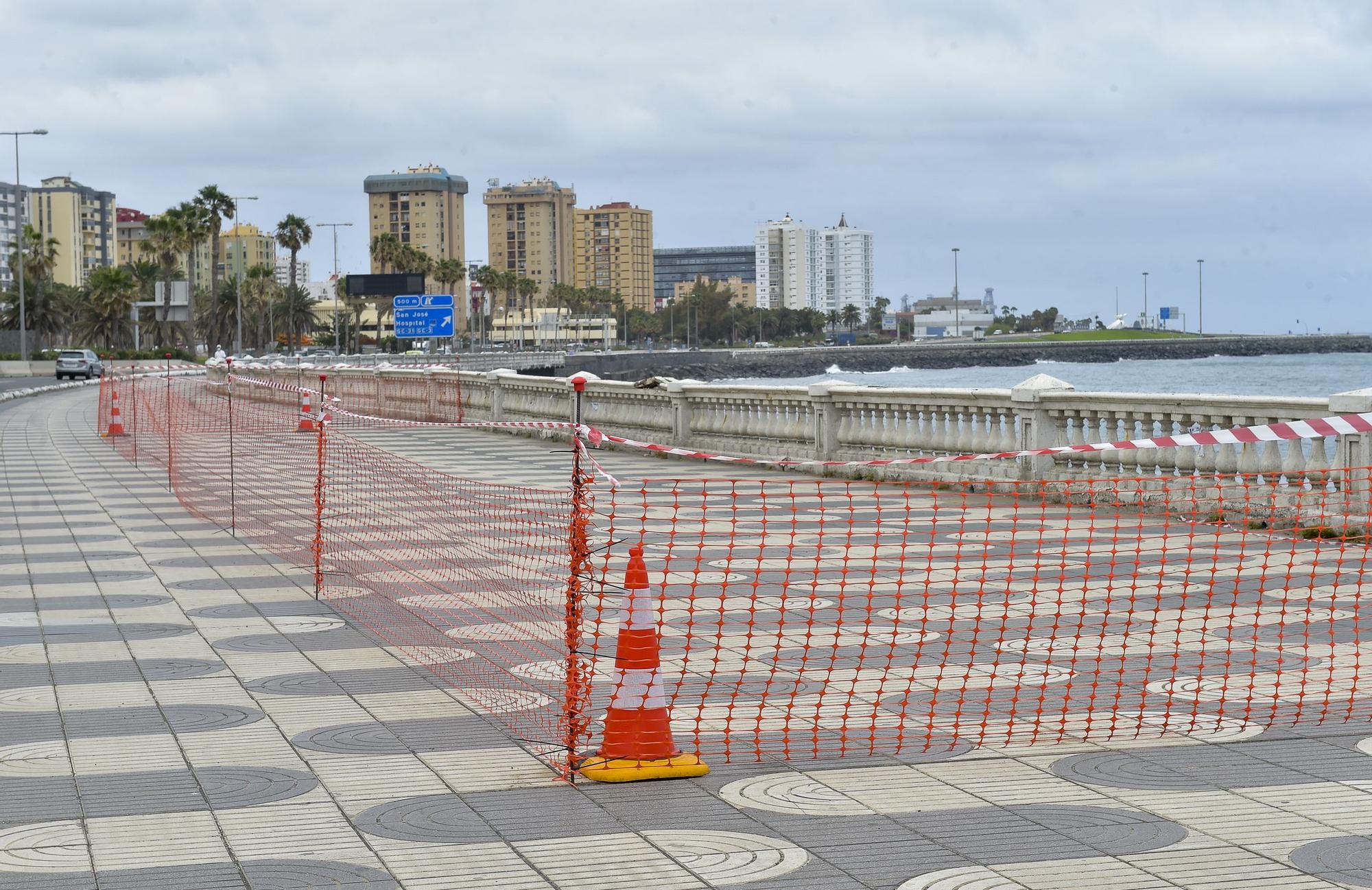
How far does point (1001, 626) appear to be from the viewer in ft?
31.8

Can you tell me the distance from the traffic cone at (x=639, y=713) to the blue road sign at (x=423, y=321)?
55000mm

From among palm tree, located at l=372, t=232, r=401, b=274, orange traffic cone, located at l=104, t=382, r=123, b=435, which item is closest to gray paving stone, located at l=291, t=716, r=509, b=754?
orange traffic cone, located at l=104, t=382, r=123, b=435

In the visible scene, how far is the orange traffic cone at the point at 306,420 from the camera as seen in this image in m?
33.8

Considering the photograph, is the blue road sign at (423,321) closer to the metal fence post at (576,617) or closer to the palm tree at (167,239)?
the palm tree at (167,239)

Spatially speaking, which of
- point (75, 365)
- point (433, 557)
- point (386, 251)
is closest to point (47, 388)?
point (75, 365)

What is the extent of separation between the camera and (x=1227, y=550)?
1271 cm

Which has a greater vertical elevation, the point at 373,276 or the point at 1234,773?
the point at 373,276

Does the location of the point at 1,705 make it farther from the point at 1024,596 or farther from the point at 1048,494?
the point at 1048,494

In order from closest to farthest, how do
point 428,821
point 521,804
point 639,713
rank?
point 428,821 → point 521,804 → point 639,713

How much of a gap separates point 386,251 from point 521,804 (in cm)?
13708

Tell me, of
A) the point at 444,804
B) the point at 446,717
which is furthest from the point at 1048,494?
the point at 444,804

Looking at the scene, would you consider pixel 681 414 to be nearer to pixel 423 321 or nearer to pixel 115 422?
pixel 115 422

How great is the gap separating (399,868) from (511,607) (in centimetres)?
548

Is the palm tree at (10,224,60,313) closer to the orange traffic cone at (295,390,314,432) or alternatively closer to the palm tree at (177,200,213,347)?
the palm tree at (177,200,213,347)
